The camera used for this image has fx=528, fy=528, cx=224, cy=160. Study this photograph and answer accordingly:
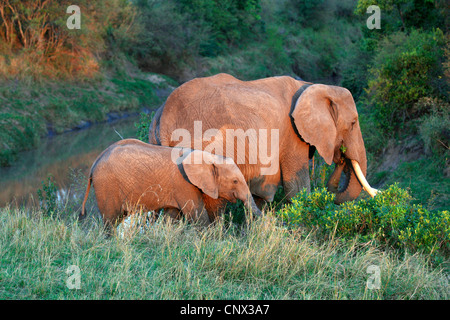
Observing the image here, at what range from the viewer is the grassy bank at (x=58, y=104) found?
779 inches

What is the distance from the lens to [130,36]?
118 ft

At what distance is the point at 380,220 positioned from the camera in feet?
Result: 18.9

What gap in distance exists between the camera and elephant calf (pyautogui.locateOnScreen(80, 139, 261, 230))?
21.3 feet

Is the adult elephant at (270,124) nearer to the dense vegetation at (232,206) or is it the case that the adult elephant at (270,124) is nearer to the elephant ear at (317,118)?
the elephant ear at (317,118)

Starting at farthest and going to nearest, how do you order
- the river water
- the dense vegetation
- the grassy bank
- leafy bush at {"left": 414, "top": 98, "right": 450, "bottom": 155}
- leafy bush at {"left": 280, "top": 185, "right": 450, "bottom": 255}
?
1. the grassy bank
2. the river water
3. leafy bush at {"left": 414, "top": 98, "right": 450, "bottom": 155}
4. leafy bush at {"left": 280, "top": 185, "right": 450, "bottom": 255}
5. the dense vegetation

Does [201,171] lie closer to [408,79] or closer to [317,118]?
[317,118]

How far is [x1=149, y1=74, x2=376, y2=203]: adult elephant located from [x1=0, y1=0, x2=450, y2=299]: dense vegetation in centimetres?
64

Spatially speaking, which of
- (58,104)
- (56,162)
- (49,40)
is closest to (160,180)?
(56,162)

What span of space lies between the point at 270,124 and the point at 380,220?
2.23 meters

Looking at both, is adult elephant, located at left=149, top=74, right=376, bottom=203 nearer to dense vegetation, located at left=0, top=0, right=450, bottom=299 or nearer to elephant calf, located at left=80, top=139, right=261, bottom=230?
elephant calf, located at left=80, top=139, right=261, bottom=230

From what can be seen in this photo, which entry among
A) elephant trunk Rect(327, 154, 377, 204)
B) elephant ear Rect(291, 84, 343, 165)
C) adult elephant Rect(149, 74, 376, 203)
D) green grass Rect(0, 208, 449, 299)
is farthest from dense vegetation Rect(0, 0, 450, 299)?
elephant ear Rect(291, 84, 343, 165)

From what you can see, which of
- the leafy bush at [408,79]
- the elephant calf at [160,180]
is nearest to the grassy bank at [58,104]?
the leafy bush at [408,79]

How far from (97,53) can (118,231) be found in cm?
2821
